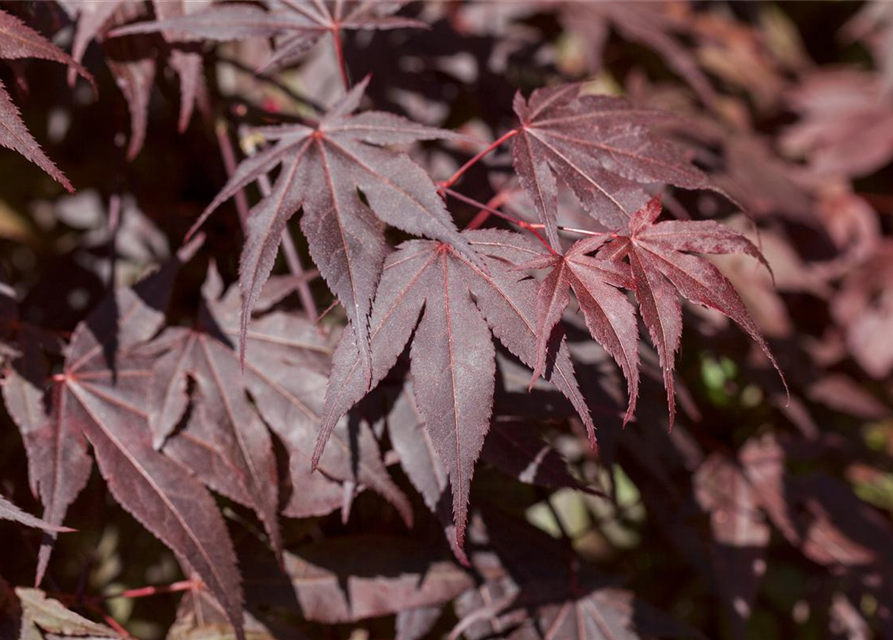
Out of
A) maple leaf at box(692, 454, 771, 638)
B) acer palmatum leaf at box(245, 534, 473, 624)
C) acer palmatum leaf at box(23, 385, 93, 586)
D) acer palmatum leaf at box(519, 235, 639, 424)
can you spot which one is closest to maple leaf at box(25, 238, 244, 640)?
acer palmatum leaf at box(23, 385, 93, 586)

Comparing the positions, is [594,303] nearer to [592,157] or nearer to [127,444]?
[592,157]

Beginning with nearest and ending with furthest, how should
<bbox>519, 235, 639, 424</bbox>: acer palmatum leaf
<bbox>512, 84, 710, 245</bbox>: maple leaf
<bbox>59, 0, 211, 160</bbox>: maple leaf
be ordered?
<bbox>519, 235, 639, 424</bbox>: acer palmatum leaf, <bbox>512, 84, 710, 245</bbox>: maple leaf, <bbox>59, 0, 211, 160</bbox>: maple leaf

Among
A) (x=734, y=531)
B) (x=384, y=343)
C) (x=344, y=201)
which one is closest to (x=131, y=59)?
(x=344, y=201)

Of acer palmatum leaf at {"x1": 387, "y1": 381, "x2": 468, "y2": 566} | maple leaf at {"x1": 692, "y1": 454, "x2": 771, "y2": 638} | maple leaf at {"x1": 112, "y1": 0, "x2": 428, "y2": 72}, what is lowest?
maple leaf at {"x1": 692, "y1": 454, "x2": 771, "y2": 638}

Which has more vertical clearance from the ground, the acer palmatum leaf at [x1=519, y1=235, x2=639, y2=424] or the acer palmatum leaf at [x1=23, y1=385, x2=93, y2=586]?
the acer palmatum leaf at [x1=519, y1=235, x2=639, y2=424]

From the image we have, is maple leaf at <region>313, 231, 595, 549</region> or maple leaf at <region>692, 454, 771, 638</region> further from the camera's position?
maple leaf at <region>692, 454, 771, 638</region>

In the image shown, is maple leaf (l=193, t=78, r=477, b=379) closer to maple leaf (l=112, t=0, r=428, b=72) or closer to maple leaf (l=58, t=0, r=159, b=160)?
maple leaf (l=112, t=0, r=428, b=72)

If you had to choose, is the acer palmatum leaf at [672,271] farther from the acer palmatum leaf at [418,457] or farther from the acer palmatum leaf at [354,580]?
the acer palmatum leaf at [354,580]

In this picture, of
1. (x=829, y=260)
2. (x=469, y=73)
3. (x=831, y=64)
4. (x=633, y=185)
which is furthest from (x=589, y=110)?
(x=831, y=64)
